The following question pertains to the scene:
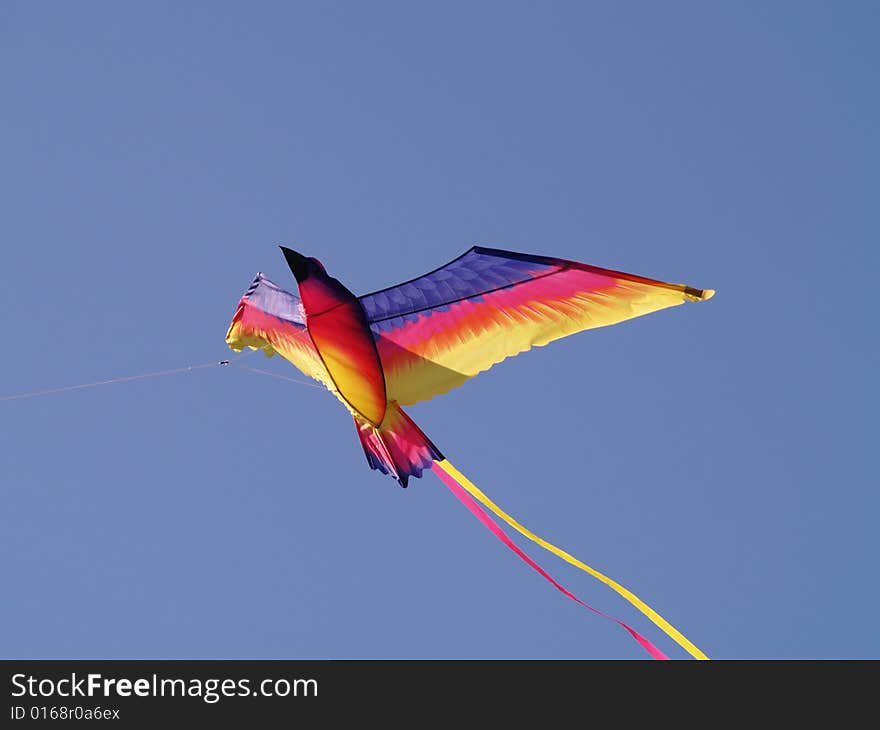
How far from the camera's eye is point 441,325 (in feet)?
51.5

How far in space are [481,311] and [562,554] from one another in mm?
2532

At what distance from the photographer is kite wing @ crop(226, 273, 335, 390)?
1666 centimetres

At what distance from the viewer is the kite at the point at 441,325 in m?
15.2

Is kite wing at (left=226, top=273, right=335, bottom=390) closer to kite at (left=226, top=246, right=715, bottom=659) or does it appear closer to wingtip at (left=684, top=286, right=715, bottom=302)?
kite at (left=226, top=246, right=715, bottom=659)

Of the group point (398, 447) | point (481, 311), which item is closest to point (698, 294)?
point (481, 311)

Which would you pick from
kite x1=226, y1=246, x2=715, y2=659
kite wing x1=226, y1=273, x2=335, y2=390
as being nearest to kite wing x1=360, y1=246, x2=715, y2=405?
kite x1=226, y1=246, x2=715, y2=659

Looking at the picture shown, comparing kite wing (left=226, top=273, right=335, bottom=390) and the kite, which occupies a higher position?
kite wing (left=226, top=273, right=335, bottom=390)

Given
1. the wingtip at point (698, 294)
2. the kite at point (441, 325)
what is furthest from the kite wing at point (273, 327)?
the wingtip at point (698, 294)

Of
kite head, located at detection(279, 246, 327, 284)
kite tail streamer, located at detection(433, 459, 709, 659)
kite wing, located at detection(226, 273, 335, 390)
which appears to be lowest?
kite tail streamer, located at detection(433, 459, 709, 659)

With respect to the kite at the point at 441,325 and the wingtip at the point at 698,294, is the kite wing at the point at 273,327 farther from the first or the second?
the wingtip at the point at 698,294

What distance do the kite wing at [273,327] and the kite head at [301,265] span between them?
122 centimetres

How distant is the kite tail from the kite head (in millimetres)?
1619
